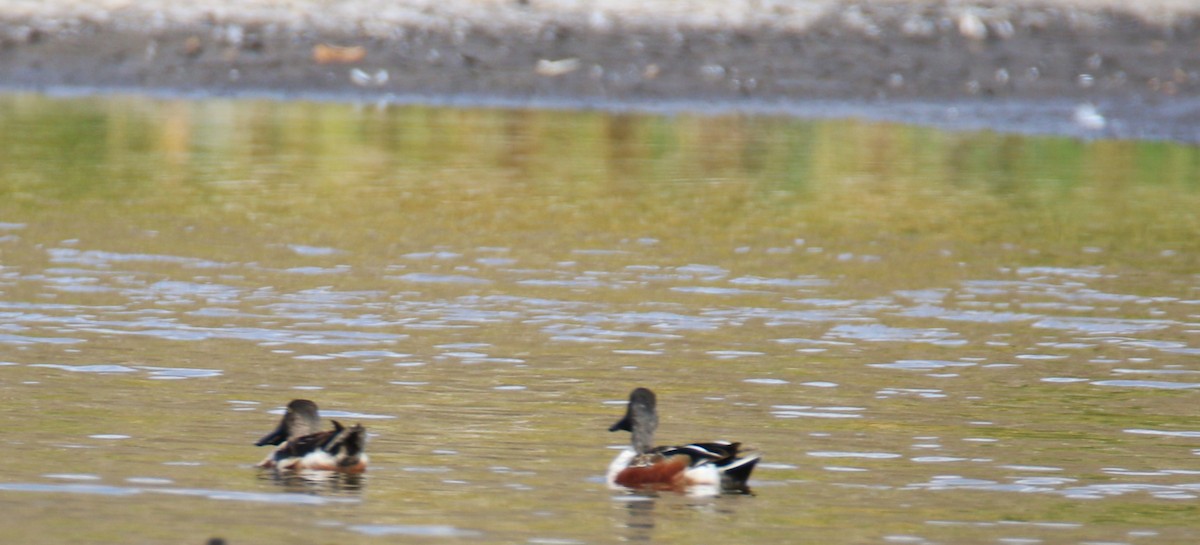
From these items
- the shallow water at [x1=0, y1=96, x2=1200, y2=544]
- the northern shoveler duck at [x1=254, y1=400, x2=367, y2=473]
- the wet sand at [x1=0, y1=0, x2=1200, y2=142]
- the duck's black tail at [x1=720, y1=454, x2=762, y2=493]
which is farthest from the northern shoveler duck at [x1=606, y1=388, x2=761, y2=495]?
the wet sand at [x1=0, y1=0, x2=1200, y2=142]

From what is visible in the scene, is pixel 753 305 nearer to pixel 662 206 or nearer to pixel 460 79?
pixel 662 206

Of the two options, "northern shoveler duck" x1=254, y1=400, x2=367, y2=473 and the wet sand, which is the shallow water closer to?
"northern shoveler duck" x1=254, y1=400, x2=367, y2=473

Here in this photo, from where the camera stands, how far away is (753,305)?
491 inches

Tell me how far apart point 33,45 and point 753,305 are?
18515mm

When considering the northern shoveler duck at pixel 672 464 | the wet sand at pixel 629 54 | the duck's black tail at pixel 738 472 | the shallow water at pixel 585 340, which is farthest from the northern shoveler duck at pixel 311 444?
the wet sand at pixel 629 54

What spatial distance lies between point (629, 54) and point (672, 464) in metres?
20.0

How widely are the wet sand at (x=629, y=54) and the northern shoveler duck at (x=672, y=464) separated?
1811 centimetres

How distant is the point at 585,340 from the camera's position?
11258mm

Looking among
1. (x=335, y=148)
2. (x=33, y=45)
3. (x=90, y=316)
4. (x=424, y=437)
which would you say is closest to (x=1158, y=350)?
(x=424, y=437)

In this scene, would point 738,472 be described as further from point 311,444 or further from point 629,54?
point 629,54

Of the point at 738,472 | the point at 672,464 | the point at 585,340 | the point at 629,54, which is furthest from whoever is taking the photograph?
the point at 629,54

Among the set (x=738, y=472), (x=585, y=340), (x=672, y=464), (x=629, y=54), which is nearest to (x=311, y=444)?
(x=672, y=464)

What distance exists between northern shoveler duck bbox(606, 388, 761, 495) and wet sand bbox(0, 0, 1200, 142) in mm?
18110

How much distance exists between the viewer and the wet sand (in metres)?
27.0
